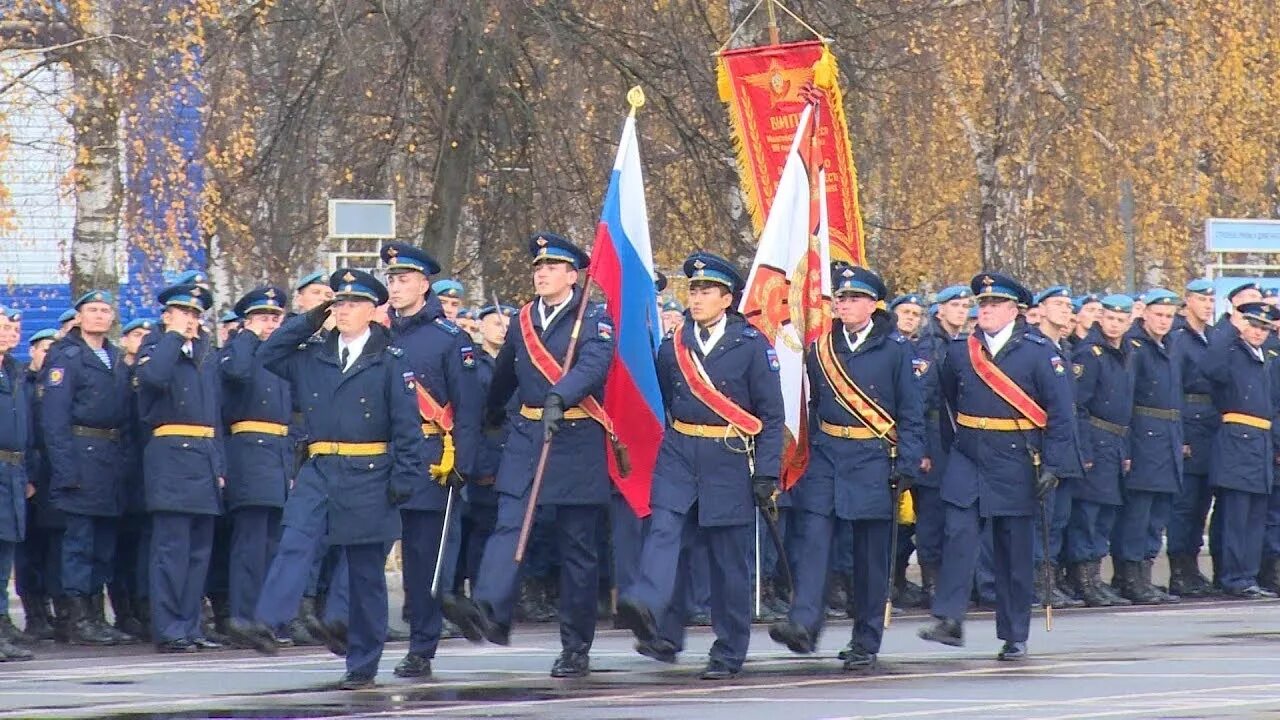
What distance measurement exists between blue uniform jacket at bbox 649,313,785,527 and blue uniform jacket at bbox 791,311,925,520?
2.26 feet

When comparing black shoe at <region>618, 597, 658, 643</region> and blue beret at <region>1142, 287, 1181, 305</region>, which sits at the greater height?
blue beret at <region>1142, 287, 1181, 305</region>

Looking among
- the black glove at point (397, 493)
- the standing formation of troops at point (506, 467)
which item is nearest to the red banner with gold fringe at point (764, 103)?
the standing formation of troops at point (506, 467)

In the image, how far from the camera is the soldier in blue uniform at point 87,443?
51.1ft

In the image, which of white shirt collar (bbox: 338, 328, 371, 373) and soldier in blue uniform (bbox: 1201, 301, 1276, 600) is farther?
soldier in blue uniform (bbox: 1201, 301, 1276, 600)

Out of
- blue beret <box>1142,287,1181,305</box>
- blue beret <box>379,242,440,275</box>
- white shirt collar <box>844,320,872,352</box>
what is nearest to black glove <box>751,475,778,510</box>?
white shirt collar <box>844,320,872,352</box>

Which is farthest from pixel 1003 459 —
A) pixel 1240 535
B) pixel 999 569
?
pixel 1240 535

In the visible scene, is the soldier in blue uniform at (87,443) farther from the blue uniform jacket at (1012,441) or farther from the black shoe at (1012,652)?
the black shoe at (1012,652)

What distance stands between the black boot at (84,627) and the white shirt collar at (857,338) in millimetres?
5037

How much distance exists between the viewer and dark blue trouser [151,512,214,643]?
15297 mm

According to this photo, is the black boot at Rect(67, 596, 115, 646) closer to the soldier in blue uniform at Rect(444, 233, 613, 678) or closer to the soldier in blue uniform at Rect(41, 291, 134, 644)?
the soldier in blue uniform at Rect(41, 291, 134, 644)

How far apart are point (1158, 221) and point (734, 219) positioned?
41.6 ft

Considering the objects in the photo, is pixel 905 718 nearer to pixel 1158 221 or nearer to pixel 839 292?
pixel 839 292

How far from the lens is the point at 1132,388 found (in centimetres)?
1861

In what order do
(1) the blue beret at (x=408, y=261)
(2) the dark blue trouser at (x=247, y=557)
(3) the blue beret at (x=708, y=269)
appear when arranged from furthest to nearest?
(2) the dark blue trouser at (x=247, y=557) → (1) the blue beret at (x=408, y=261) → (3) the blue beret at (x=708, y=269)
